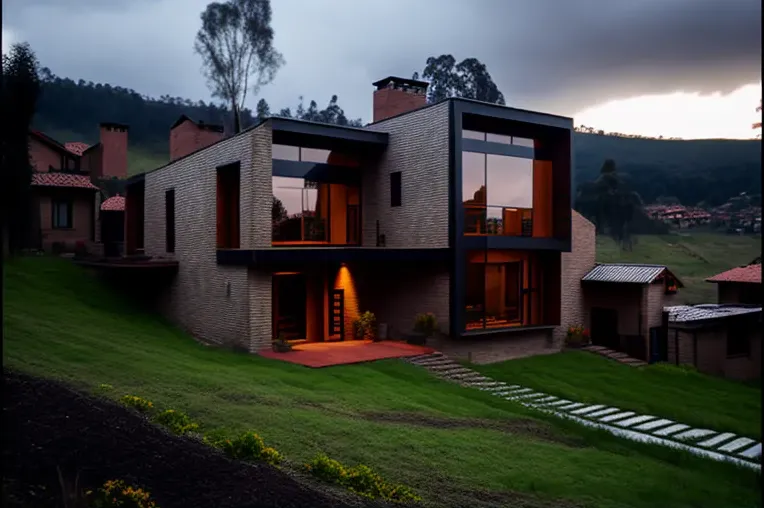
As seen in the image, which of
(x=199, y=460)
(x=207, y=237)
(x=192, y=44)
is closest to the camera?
(x=199, y=460)

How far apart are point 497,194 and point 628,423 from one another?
8.39 m

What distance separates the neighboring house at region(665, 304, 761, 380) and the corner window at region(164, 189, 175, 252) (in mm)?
18390

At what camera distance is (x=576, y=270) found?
74.0 feet

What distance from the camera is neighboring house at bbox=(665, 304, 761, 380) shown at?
2084 cm

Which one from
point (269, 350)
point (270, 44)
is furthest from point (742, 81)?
point (270, 44)

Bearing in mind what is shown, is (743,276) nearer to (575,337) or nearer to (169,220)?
(575,337)

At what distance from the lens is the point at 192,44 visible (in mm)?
35594

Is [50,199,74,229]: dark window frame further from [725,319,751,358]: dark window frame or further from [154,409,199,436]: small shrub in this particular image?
[725,319,751,358]: dark window frame

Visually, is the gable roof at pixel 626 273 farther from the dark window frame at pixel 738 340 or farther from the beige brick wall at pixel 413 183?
the beige brick wall at pixel 413 183

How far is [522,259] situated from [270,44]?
2331 centimetres

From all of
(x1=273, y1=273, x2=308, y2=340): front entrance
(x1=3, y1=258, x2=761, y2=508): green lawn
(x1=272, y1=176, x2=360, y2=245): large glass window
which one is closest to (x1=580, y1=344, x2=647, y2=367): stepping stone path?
(x1=3, y1=258, x2=761, y2=508): green lawn

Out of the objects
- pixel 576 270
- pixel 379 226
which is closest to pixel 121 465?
pixel 379 226

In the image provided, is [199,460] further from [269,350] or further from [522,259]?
[522,259]

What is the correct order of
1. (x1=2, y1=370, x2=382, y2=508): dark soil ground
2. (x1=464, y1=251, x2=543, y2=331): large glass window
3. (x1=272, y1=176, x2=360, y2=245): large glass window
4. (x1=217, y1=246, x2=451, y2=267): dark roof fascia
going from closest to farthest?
(x1=2, y1=370, x2=382, y2=508): dark soil ground → (x1=217, y1=246, x2=451, y2=267): dark roof fascia → (x1=464, y1=251, x2=543, y2=331): large glass window → (x1=272, y1=176, x2=360, y2=245): large glass window
